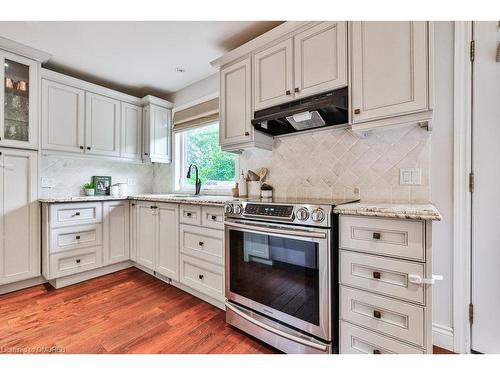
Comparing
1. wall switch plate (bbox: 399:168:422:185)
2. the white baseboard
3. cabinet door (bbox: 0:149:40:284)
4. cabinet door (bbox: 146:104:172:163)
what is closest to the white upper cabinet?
cabinet door (bbox: 146:104:172:163)

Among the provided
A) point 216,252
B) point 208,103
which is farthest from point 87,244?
point 208,103

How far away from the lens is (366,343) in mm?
1246

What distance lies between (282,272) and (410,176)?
106 centimetres

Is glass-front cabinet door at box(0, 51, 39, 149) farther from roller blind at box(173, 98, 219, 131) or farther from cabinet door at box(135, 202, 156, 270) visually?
roller blind at box(173, 98, 219, 131)

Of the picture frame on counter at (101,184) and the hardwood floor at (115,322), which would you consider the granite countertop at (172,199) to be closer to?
the picture frame on counter at (101,184)

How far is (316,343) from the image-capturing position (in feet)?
4.36

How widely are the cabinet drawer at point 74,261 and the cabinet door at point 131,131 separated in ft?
4.11

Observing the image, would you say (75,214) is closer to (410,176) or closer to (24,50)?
(24,50)

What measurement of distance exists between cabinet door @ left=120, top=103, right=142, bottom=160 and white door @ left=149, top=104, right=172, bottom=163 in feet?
0.68

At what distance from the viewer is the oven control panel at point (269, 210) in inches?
55.8

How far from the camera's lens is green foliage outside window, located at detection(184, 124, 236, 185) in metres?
2.84

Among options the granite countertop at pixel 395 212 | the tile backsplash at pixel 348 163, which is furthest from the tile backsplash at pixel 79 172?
the granite countertop at pixel 395 212

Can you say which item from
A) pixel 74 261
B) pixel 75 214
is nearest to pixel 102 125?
pixel 75 214
